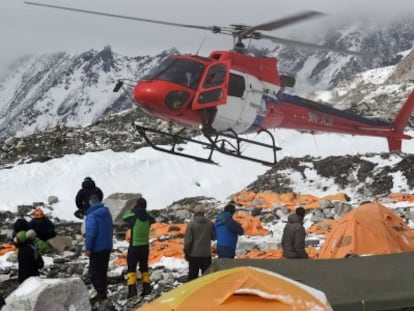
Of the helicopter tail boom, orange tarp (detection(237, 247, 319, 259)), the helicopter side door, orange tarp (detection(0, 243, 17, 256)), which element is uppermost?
the helicopter side door

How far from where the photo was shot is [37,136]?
28.7 meters

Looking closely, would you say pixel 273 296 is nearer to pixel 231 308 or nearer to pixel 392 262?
pixel 231 308

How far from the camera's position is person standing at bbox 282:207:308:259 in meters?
9.03

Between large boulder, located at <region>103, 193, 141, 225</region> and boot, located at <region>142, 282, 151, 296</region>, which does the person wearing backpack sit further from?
large boulder, located at <region>103, 193, 141, 225</region>

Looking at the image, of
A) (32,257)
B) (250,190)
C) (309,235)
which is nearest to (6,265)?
(32,257)

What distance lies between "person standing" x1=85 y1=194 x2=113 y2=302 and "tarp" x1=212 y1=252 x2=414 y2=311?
1.89 metres

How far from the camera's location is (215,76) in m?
12.8

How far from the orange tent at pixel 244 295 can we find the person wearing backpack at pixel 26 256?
3.29m

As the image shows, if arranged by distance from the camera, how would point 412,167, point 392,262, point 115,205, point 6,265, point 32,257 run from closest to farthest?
point 392,262
point 32,257
point 6,265
point 115,205
point 412,167

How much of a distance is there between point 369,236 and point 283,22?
14.5 ft

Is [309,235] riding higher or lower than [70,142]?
lower

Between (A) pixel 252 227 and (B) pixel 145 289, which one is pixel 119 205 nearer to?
(A) pixel 252 227

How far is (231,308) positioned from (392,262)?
269cm

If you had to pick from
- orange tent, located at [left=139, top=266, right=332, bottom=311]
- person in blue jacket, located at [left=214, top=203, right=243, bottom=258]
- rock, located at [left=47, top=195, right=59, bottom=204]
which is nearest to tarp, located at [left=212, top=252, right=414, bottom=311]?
orange tent, located at [left=139, top=266, right=332, bottom=311]
